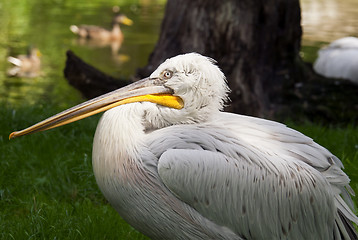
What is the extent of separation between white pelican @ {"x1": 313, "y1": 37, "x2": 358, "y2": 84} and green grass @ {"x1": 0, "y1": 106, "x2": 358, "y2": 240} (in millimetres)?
3007

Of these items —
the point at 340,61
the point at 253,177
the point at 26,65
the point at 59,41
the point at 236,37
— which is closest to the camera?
the point at 253,177

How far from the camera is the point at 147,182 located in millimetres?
2885

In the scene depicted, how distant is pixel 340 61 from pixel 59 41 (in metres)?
5.95

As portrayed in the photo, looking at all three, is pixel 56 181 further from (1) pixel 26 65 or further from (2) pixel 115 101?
(1) pixel 26 65

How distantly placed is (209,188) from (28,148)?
8.25 feet

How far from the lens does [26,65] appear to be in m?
9.70

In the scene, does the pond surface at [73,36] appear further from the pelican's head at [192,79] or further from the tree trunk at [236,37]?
the pelican's head at [192,79]

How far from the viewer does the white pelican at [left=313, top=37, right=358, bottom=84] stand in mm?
8445

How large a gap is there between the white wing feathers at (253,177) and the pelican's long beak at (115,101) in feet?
0.60

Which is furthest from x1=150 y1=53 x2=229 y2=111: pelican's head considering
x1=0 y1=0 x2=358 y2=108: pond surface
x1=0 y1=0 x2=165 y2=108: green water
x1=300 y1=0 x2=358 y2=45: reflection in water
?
x1=300 y1=0 x2=358 y2=45: reflection in water

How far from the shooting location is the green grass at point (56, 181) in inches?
145

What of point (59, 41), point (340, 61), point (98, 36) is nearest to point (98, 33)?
point (98, 36)

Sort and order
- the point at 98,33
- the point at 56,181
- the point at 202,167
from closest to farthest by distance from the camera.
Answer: the point at 202,167, the point at 56,181, the point at 98,33

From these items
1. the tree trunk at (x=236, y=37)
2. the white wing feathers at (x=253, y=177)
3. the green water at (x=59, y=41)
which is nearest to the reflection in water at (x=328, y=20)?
the green water at (x=59, y=41)
